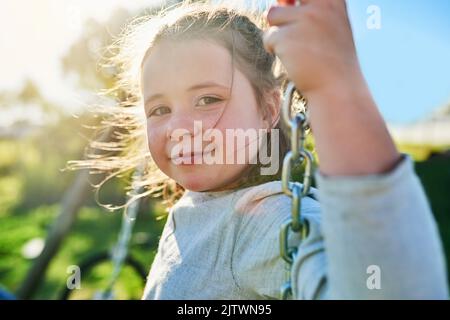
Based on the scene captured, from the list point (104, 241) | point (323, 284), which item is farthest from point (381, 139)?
point (104, 241)

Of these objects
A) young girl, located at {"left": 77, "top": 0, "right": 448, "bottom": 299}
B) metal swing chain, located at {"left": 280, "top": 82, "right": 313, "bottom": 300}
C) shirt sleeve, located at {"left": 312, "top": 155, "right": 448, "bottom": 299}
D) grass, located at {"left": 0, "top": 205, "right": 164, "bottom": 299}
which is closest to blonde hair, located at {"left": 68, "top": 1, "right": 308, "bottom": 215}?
young girl, located at {"left": 77, "top": 0, "right": 448, "bottom": 299}

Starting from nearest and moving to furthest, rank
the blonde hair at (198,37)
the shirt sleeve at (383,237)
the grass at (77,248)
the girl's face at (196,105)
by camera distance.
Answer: the shirt sleeve at (383,237), the girl's face at (196,105), the blonde hair at (198,37), the grass at (77,248)

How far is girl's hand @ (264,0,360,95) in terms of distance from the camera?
1.70 ft

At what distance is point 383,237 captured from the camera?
0.47 meters

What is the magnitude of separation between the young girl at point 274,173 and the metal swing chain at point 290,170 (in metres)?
0.01

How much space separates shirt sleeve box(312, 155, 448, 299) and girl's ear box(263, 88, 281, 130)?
0.46 meters

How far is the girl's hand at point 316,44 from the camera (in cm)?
52

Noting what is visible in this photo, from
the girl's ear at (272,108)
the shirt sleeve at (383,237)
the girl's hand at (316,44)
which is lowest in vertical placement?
the shirt sleeve at (383,237)

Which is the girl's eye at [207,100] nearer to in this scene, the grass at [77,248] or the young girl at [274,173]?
the young girl at [274,173]

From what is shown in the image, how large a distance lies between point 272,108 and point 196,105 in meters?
0.19

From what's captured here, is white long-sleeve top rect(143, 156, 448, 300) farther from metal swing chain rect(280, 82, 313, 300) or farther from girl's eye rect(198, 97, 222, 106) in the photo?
girl's eye rect(198, 97, 222, 106)

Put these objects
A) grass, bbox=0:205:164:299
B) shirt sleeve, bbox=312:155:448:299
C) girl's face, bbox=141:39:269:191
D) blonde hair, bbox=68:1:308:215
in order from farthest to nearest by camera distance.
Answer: grass, bbox=0:205:164:299, blonde hair, bbox=68:1:308:215, girl's face, bbox=141:39:269:191, shirt sleeve, bbox=312:155:448:299

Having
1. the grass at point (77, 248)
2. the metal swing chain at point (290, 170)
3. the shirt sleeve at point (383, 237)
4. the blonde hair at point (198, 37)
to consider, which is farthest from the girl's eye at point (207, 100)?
the grass at point (77, 248)

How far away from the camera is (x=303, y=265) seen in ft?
1.86
